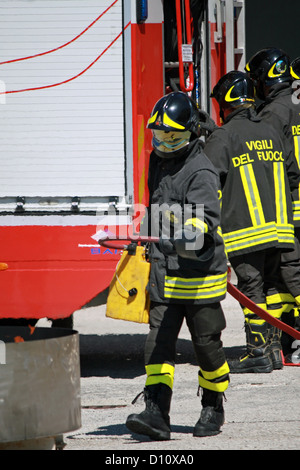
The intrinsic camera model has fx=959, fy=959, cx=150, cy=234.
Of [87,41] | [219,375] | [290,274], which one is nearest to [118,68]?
[87,41]

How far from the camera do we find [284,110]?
24.2ft

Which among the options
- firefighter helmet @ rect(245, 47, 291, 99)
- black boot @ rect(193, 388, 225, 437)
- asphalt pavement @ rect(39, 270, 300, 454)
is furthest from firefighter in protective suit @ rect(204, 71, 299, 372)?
black boot @ rect(193, 388, 225, 437)

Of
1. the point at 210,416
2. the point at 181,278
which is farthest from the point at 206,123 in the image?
the point at 210,416

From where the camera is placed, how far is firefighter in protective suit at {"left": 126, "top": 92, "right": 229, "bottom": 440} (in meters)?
4.93

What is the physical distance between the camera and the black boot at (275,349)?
700cm

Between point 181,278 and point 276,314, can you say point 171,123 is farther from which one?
point 276,314

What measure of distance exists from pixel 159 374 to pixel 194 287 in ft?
1.61

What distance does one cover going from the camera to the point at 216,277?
5000 millimetres

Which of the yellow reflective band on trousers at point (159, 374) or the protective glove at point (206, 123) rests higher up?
the protective glove at point (206, 123)

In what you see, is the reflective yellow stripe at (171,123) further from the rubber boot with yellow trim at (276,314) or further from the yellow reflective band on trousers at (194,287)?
the rubber boot with yellow trim at (276,314)

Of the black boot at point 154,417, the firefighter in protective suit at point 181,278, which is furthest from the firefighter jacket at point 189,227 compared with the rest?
the black boot at point 154,417

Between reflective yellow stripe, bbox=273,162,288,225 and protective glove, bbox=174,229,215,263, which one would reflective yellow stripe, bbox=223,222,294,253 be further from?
protective glove, bbox=174,229,215,263

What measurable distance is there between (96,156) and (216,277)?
199 cm

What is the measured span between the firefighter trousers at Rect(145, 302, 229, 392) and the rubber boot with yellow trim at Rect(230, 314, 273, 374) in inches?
73.4
